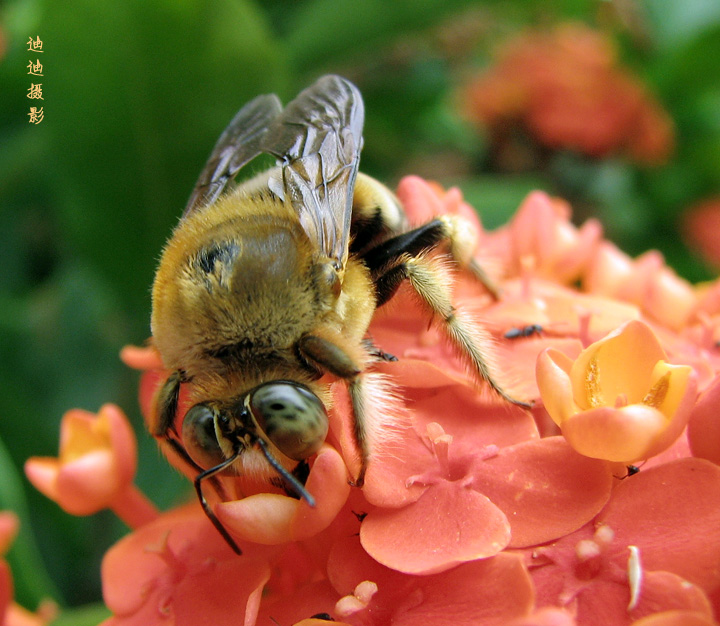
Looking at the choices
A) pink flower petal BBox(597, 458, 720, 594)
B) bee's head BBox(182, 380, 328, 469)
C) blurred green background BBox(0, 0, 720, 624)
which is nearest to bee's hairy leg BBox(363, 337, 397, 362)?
bee's head BBox(182, 380, 328, 469)

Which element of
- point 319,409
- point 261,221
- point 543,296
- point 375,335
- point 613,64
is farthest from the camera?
point 613,64

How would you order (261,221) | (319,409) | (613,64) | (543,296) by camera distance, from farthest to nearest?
1. (613,64)
2. (543,296)
3. (261,221)
4. (319,409)

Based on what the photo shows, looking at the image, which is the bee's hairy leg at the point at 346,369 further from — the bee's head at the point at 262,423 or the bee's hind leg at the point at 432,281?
the bee's hind leg at the point at 432,281

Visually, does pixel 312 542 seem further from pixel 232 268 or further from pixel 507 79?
pixel 507 79

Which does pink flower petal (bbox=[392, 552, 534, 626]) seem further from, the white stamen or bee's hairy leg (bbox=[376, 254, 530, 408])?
bee's hairy leg (bbox=[376, 254, 530, 408])

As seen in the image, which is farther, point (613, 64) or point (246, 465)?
point (613, 64)

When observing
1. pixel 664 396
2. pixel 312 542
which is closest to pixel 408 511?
pixel 312 542

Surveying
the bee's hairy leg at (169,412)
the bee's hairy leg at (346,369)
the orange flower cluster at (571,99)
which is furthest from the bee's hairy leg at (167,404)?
the orange flower cluster at (571,99)
